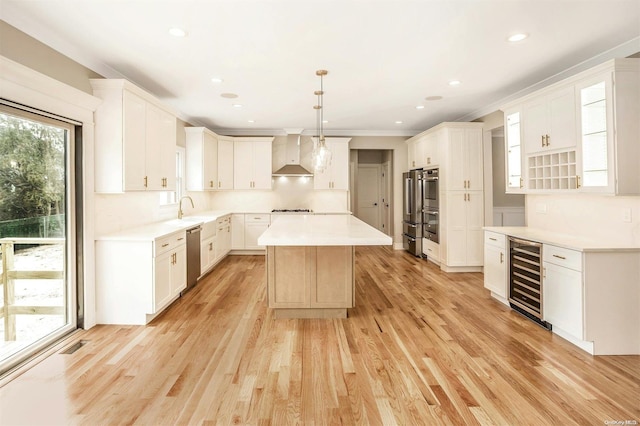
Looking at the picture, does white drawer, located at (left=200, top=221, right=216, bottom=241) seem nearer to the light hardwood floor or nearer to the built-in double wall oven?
the light hardwood floor

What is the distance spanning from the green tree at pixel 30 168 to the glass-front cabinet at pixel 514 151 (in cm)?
477

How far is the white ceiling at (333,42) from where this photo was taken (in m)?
2.40

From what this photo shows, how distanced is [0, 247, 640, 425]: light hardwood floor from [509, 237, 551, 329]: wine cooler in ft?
0.41

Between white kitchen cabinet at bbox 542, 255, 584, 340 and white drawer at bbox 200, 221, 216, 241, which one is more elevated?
white drawer at bbox 200, 221, 216, 241

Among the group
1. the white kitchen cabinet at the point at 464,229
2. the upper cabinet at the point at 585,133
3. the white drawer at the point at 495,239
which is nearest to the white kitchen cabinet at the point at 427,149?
the white kitchen cabinet at the point at 464,229

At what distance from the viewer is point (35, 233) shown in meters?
2.72

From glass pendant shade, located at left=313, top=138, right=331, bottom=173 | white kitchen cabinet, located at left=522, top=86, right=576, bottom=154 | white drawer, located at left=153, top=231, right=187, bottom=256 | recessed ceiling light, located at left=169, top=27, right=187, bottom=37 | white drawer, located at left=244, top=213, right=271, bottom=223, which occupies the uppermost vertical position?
recessed ceiling light, located at left=169, top=27, right=187, bottom=37

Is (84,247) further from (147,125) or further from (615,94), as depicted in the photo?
(615,94)

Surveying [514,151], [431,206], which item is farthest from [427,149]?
[514,151]

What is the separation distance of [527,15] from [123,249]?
4058 millimetres

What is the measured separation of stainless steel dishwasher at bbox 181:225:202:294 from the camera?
4.30 meters

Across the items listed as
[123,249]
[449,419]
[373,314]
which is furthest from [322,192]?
[449,419]

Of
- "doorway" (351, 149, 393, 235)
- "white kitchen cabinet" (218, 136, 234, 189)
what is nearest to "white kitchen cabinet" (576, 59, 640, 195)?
"white kitchen cabinet" (218, 136, 234, 189)

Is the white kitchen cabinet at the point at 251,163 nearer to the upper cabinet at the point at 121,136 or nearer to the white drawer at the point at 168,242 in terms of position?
the white drawer at the point at 168,242
